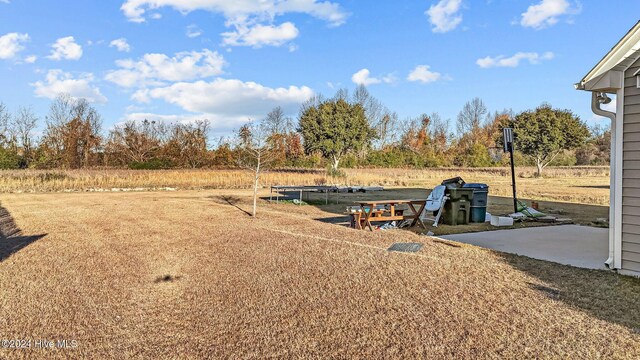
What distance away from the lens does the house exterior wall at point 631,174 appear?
16.6 feet

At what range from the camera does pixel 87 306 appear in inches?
Result: 168

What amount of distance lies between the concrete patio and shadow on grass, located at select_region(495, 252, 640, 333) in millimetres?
433

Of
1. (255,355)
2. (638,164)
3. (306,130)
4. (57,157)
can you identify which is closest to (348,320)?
(255,355)

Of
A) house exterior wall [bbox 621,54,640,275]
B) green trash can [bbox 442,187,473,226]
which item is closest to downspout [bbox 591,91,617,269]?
house exterior wall [bbox 621,54,640,275]

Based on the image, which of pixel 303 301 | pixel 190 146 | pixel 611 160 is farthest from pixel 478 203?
pixel 190 146

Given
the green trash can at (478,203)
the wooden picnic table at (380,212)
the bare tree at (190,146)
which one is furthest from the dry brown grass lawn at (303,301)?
the bare tree at (190,146)

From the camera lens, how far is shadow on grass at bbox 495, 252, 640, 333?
390 cm

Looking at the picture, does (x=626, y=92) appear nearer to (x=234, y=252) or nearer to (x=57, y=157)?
(x=234, y=252)

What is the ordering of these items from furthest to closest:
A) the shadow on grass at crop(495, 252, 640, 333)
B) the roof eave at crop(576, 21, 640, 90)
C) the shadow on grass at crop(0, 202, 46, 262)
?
the shadow on grass at crop(0, 202, 46, 262)
the roof eave at crop(576, 21, 640, 90)
the shadow on grass at crop(495, 252, 640, 333)

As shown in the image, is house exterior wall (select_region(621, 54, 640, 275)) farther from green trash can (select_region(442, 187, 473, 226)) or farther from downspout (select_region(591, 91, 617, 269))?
green trash can (select_region(442, 187, 473, 226))

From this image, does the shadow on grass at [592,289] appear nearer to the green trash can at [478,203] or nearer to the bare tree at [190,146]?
the green trash can at [478,203]

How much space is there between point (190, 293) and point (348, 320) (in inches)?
73.2

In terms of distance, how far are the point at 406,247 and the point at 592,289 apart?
2692mm

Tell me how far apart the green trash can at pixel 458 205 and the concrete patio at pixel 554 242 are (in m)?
1.24
